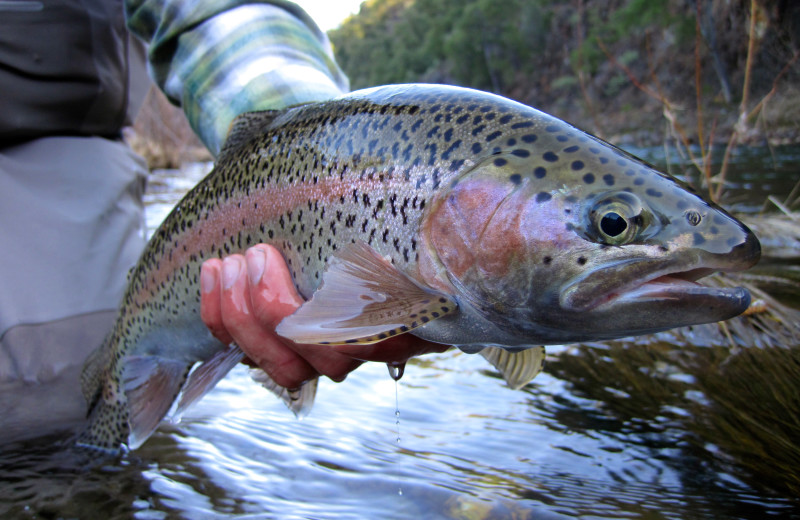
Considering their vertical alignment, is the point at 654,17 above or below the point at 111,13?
above

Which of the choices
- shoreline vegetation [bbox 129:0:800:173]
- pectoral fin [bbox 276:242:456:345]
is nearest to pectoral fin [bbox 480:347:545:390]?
pectoral fin [bbox 276:242:456:345]

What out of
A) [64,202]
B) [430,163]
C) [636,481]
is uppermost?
[430,163]

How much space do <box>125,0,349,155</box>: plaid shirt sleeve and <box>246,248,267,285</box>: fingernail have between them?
1.13 metres

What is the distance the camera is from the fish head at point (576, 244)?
4.46 ft

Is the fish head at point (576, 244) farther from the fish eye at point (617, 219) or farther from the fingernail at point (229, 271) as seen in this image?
the fingernail at point (229, 271)

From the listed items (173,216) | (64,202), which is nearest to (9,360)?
(64,202)

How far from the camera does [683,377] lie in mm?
3100

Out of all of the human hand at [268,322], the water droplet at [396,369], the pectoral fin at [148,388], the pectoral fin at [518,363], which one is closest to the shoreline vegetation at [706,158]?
the pectoral fin at [518,363]

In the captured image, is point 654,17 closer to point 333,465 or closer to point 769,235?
point 769,235

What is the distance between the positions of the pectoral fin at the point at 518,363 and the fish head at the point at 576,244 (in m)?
0.50

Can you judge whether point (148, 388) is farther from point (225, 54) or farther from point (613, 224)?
point (613, 224)

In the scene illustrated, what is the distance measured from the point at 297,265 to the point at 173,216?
30.5 inches

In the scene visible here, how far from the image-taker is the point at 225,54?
327cm

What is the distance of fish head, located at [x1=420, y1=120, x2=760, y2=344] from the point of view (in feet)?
4.46
